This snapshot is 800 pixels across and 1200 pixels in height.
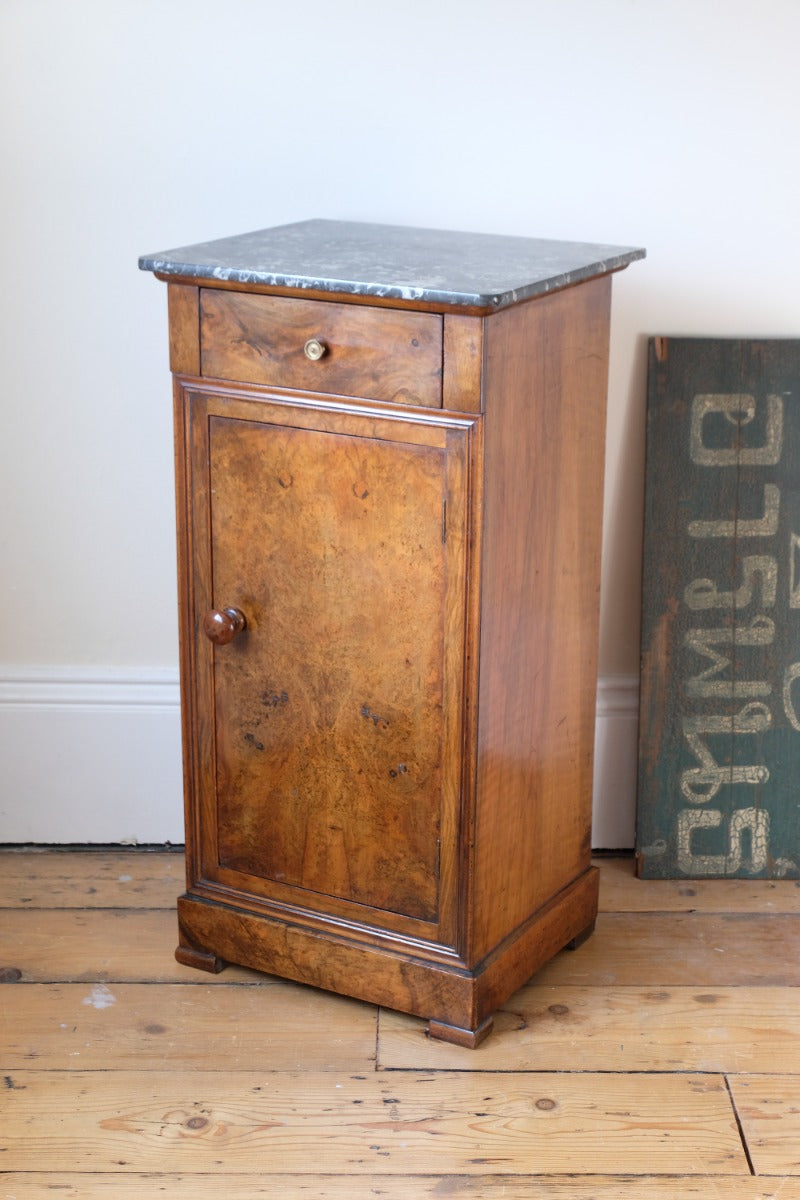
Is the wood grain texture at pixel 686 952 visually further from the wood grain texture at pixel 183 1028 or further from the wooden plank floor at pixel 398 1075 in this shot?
the wood grain texture at pixel 183 1028

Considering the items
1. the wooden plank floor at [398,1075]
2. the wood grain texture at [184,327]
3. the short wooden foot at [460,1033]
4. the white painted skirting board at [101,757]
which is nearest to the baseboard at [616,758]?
the white painted skirting board at [101,757]

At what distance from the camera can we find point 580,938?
2.22 m

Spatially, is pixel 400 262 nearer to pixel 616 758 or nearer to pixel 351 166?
pixel 351 166

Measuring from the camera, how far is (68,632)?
2.47 meters

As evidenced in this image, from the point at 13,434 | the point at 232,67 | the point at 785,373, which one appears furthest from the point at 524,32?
the point at 13,434

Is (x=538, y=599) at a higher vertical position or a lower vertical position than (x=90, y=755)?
higher

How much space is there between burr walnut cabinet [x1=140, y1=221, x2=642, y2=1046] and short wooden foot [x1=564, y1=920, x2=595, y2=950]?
51 millimetres

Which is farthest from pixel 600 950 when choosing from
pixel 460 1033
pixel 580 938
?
pixel 460 1033

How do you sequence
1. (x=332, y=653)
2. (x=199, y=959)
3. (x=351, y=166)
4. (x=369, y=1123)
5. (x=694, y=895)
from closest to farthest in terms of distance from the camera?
(x=369, y=1123)
(x=332, y=653)
(x=199, y=959)
(x=351, y=166)
(x=694, y=895)

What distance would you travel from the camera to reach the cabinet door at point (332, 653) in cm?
182

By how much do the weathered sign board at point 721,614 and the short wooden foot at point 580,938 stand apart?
0.20m

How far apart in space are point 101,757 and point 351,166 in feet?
3.50

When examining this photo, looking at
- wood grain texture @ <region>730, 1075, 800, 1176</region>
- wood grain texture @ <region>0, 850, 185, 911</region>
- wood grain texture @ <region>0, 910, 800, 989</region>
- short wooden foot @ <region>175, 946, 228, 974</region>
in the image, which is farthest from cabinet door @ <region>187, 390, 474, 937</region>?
wood grain texture @ <region>730, 1075, 800, 1176</region>

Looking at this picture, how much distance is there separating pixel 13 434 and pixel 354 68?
804mm
